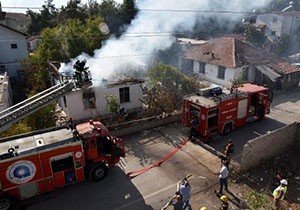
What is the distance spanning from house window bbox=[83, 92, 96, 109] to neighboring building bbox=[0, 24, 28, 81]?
14.5m

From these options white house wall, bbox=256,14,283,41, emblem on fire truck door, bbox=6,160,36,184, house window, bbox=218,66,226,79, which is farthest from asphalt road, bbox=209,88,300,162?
white house wall, bbox=256,14,283,41

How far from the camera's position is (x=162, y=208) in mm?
9664

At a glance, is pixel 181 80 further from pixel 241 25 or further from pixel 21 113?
pixel 241 25

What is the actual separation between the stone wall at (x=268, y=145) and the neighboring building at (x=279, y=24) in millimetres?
34432

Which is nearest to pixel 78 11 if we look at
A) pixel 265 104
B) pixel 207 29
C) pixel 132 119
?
pixel 207 29

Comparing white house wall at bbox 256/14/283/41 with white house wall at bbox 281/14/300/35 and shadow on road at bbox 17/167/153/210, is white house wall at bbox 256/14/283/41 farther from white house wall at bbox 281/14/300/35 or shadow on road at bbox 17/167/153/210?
shadow on road at bbox 17/167/153/210

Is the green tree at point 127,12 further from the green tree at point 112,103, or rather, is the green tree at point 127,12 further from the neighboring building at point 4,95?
the green tree at point 112,103

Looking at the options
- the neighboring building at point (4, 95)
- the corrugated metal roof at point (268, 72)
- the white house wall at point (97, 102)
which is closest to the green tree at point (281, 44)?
the corrugated metal roof at point (268, 72)

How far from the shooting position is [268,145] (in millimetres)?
12523

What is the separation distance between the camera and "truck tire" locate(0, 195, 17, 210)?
9.37m

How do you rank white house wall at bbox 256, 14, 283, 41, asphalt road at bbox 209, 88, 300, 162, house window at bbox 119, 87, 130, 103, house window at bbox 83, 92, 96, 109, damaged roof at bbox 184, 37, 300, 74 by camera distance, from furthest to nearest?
white house wall at bbox 256, 14, 283, 41
damaged roof at bbox 184, 37, 300, 74
house window at bbox 119, 87, 130, 103
house window at bbox 83, 92, 96, 109
asphalt road at bbox 209, 88, 300, 162

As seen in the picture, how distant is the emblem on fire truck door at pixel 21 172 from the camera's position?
9336 mm

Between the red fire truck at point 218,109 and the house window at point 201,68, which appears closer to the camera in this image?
the red fire truck at point 218,109

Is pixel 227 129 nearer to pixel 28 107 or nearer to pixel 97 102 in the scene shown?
pixel 97 102
